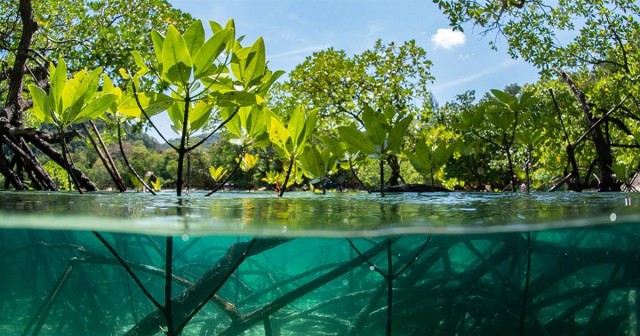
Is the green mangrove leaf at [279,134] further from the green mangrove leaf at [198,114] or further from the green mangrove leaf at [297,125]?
the green mangrove leaf at [198,114]

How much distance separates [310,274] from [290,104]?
6231 mm

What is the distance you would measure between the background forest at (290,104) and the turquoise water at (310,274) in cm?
35

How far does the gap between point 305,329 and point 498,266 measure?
68 cm

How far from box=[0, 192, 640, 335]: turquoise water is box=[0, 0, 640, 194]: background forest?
0.35 metres

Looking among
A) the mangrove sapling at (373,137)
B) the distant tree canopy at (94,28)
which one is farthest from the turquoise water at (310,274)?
the distant tree canopy at (94,28)

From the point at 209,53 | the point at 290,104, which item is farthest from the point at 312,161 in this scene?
the point at 290,104

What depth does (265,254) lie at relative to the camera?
1620 millimetres

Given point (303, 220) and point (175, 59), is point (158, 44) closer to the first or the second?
point (175, 59)

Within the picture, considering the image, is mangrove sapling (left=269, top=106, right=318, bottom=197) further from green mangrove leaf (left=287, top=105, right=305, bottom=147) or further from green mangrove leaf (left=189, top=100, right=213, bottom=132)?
green mangrove leaf (left=189, top=100, right=213, bottom=132)

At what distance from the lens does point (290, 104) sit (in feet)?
25.3

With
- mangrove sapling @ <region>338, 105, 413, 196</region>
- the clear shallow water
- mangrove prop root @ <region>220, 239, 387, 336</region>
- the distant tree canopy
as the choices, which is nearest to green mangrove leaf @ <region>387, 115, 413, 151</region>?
mangrove sapling @ <region>338, 105, 413, 196</region>

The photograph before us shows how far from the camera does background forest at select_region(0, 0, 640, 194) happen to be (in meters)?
1.72

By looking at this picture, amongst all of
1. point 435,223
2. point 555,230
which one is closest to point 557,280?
point 555,230

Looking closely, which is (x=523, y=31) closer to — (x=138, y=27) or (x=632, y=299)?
(x=138, y=27)
